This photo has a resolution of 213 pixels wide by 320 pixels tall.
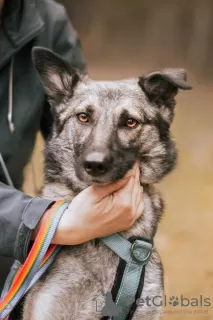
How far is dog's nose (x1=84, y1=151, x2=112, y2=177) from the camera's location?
1348 mm

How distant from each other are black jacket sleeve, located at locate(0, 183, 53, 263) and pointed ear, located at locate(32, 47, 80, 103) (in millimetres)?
345

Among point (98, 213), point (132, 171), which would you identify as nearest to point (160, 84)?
point (132, 171)

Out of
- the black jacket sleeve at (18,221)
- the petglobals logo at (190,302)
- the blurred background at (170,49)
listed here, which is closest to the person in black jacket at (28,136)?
the black jacket sleeve at (18,221)

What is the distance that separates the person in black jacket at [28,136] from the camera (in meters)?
1.41

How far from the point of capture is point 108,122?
4.72 ft

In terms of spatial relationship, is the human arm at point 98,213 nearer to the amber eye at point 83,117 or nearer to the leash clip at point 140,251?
the leash clip at point 140,251

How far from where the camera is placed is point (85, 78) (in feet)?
5.38

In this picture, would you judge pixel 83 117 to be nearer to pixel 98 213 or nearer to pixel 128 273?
pixel 98 213

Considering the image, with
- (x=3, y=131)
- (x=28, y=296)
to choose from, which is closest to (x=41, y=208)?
(x=28, y=296)

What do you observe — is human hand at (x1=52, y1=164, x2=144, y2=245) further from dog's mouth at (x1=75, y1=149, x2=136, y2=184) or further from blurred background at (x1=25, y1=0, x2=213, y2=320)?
blurred background at (x1=25, y1=0, x2=213, y2=320)

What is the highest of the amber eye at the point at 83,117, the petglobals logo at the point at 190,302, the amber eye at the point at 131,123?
the amber eye at the point at 83,117

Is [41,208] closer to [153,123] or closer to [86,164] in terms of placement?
[86,164]

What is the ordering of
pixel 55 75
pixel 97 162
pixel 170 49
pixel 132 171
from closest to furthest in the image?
1. pixel 97 162
2. pixel 132 171
3. pixel 55 75
4. pixel 170 49

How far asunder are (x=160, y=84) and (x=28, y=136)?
1.55 feet
